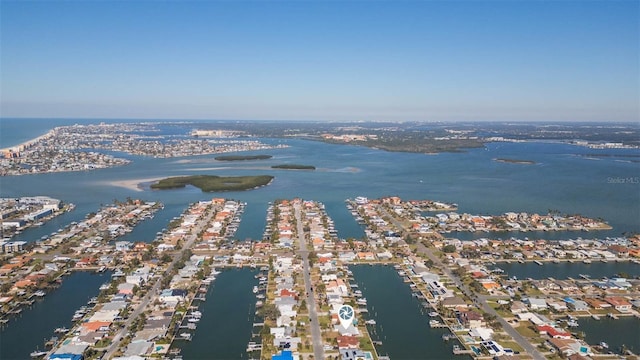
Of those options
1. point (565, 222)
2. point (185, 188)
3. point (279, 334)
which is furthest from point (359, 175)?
point (279, 334)

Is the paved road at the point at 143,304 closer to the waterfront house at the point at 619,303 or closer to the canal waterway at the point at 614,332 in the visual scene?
the canal waterway at the point at 614,332

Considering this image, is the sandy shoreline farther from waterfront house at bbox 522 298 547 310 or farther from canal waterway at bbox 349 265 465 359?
waterfront house at bbox 522 298 547 310

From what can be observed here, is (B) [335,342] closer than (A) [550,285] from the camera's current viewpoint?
Yes

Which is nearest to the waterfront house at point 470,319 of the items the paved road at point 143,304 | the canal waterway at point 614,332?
the canal waterway at point 614,332

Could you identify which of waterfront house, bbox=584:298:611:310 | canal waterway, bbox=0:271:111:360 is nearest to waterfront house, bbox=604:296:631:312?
waterfront house, bbox=584:298:611:310

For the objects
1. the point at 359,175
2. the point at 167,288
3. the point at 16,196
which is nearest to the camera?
the point at 167,288

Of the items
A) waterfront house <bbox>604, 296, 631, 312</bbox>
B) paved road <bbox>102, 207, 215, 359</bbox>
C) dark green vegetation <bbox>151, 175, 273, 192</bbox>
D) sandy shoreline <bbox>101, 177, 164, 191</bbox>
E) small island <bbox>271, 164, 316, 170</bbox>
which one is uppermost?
small island <bbox>271, 164, 316, 170</bbox>

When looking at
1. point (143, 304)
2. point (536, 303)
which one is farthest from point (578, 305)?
point (143, 304)

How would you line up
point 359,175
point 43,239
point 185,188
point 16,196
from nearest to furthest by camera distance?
1. point 43,239
2. point 16,196
3. point 185,188
4. point 359,175

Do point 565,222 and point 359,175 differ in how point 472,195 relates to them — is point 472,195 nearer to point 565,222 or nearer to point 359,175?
point 565,222
